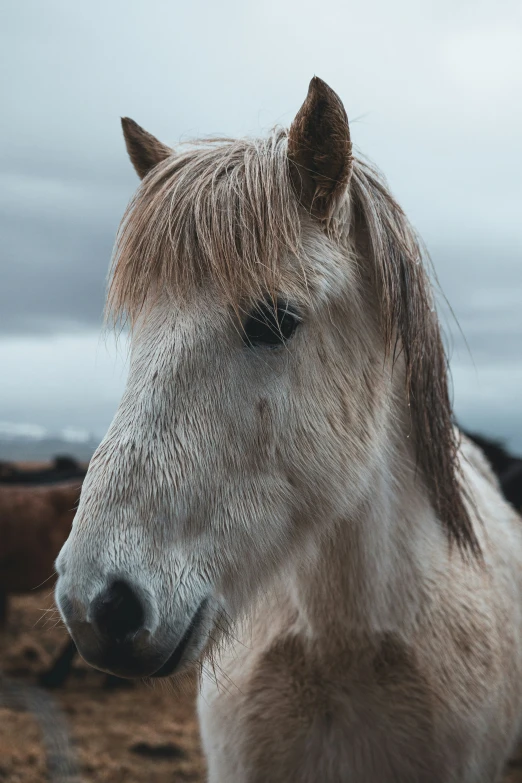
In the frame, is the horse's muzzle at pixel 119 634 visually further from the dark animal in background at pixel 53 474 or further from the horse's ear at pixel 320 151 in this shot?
the dark animal in background at pixel 53 474

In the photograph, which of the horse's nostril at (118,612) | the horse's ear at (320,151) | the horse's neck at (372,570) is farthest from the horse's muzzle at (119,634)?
the horse's ear at (320,151)

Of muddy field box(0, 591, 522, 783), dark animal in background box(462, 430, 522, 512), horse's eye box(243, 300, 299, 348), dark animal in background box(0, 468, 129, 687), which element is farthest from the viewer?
dark animal in background box(0, 468, 129, 687)

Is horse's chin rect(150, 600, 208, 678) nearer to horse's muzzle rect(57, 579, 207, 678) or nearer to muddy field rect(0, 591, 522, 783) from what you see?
horse's muzzle rect(57, 579, 207, 678)

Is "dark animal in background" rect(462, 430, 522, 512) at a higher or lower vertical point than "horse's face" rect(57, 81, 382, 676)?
lower

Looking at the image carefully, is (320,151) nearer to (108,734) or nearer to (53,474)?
(108,734)

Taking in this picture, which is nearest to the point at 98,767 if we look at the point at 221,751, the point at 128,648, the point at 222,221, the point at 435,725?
the point at 221,751

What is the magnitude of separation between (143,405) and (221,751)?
4.22ft

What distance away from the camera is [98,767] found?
4.70 metres

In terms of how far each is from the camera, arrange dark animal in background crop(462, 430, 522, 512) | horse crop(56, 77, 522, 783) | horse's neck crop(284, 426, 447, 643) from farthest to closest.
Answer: dark animal in background crop(462, 430, 522, 512), horse's neck crop(284, 426, 447, 643), horse crop(56, 77, 522, 783)

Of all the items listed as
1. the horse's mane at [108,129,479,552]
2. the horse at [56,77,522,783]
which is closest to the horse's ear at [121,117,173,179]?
the horse at [56,77,522,783]

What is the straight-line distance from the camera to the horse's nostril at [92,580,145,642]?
148 cm

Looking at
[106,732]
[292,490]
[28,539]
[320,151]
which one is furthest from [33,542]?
[320,151]

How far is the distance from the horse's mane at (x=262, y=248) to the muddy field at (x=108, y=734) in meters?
2.48

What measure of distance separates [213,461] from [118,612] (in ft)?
1.32
